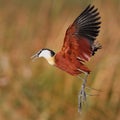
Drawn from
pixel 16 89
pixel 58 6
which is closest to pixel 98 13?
pixel 58 6

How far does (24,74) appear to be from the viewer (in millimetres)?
3301

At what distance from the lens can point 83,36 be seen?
2.22ft

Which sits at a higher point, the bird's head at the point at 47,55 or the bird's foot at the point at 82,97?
the bird's head at the point at 47,55

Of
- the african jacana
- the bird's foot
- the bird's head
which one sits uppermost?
the african jacana

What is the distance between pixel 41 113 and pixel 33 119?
0.05 m

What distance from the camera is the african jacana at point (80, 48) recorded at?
0.65 meters

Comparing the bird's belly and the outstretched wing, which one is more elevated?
the outstretched wing

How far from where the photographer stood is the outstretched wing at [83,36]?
0.66 meters

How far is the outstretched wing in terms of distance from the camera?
2.16 feet

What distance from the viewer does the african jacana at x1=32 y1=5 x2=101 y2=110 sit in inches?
25.6

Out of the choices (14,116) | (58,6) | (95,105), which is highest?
(58,6)

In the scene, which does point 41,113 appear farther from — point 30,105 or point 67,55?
point 67,55

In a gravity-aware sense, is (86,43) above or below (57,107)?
above

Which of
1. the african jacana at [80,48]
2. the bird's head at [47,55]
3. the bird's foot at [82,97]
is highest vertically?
the african jacana at [80,48]
